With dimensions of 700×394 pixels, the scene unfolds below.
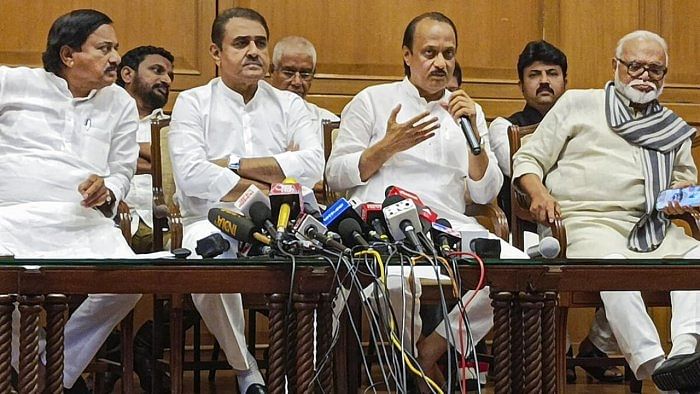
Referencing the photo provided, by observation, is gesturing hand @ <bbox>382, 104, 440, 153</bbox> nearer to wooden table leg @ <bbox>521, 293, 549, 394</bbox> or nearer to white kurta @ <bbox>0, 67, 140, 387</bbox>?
white kurta @ <bbox>0, 67, 140, 387</bbox>

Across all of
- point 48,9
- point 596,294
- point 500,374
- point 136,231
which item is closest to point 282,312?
point 500,374

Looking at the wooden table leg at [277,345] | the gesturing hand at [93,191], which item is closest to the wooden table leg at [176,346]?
the gesturing hand at [93,191]

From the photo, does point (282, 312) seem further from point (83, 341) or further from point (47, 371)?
point (83, 341)

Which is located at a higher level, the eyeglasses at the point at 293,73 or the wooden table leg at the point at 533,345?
the eyeglasses at the point at 293,73

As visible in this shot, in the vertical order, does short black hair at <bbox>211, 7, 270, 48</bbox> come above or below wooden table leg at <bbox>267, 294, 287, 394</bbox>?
above

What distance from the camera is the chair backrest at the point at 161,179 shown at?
3730 millimetres

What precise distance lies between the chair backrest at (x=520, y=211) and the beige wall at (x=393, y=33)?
1.19 m

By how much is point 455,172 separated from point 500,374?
5.22ft

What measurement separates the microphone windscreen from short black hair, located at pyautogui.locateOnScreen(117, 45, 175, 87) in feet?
8.16

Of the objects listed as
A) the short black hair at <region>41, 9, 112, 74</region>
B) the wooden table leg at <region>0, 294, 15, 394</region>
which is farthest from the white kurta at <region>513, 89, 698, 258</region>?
the wooden table leg at <region>0, 294, 15, 394</region>

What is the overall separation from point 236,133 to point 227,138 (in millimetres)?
36

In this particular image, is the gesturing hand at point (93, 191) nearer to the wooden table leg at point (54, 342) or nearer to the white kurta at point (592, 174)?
the wooden table leg at point (54, 342)

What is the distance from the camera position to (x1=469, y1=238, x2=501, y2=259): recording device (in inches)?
95.4

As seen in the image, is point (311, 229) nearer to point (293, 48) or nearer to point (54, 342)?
point (54, 342)
